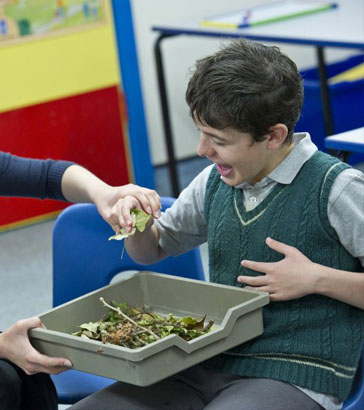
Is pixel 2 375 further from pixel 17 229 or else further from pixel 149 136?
pixel 149 136

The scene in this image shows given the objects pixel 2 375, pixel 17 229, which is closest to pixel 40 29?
pixel 17 229

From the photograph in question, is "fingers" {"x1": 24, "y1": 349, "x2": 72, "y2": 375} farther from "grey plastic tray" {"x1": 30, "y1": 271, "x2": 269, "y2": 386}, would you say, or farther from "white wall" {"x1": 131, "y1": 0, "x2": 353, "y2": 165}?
"white wall" {"x1": 131, "y1": 0, "x2": 353, "y2": 165}

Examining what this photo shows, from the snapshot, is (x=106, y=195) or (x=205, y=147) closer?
(x=205, y=147)

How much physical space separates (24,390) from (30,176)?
504mm

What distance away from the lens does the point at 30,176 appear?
6.53 feet

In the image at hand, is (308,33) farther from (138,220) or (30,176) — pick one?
(138,220)

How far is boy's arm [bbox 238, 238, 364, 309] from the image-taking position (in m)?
1.51

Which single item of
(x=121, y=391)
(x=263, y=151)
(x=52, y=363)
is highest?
(x=263, y=151)

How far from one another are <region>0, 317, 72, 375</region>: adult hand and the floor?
1.57 m

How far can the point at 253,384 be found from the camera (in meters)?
1.56

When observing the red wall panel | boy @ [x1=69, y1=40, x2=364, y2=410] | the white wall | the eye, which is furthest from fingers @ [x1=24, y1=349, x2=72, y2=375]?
the white wall

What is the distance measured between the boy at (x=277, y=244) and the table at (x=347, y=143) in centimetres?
45

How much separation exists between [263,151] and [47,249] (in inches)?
101

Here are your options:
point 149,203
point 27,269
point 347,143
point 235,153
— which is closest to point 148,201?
point 149,203
